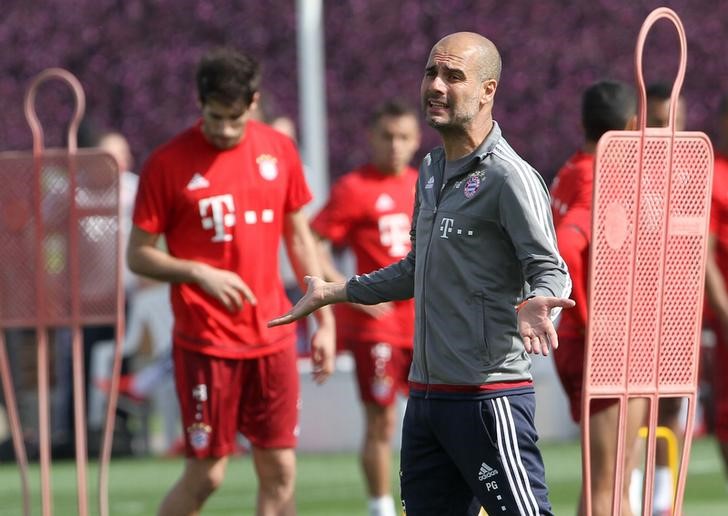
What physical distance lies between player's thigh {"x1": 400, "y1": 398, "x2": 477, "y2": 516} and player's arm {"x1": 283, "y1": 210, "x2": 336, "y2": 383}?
206 centimetres

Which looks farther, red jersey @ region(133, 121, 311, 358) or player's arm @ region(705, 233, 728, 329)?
player's arm @ region(705, 233, 728, 329)

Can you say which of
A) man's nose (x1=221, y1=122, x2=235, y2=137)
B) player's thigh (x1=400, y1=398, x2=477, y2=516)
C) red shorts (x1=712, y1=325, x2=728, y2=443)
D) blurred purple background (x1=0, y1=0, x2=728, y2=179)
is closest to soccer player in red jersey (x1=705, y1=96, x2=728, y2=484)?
red shorts (x1=712, y1=325, x2=728, y2=443)

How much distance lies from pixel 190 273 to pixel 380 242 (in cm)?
255

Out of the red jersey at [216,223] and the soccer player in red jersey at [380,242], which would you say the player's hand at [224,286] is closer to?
the red jersey at [216,223]

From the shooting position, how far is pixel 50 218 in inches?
293

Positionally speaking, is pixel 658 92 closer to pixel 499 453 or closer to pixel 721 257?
pixel 721 257

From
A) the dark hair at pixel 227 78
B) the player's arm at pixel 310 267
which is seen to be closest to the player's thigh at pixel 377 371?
the player's arm at pixel 310 267

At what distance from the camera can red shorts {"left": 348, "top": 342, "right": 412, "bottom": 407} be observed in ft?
30.8

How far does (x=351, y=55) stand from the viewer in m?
18.8

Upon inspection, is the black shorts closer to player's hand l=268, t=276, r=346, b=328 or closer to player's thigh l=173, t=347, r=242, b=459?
player's hand l=268, t=276, r=346, b=328

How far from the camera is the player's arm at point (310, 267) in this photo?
749 cm

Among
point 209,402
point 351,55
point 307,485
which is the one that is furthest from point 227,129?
point 351,55

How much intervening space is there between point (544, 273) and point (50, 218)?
316 cm

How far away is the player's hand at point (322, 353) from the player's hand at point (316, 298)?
1950 millimetres
